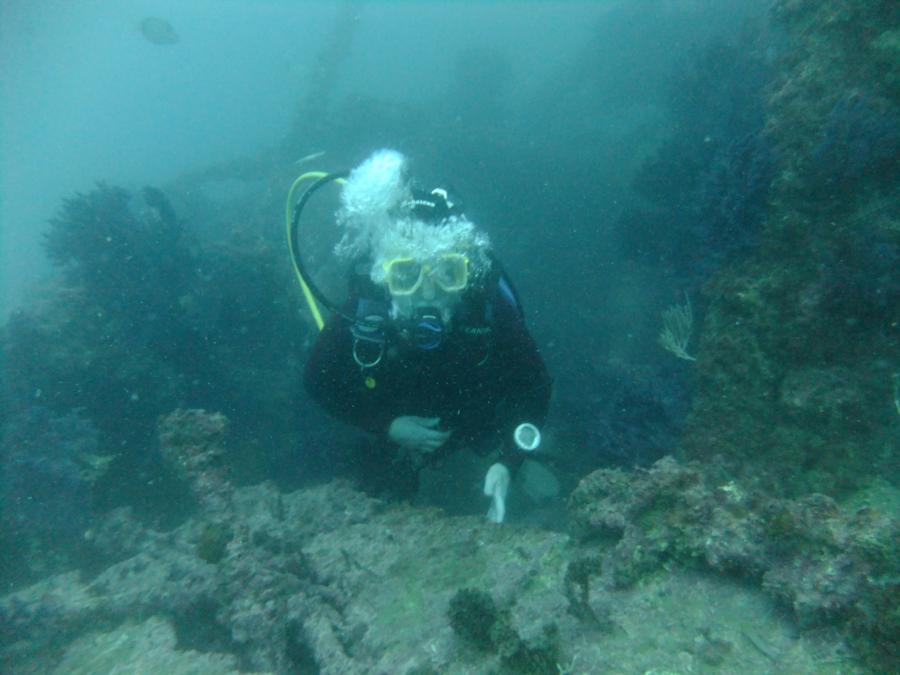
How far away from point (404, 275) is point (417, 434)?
126 centimetres

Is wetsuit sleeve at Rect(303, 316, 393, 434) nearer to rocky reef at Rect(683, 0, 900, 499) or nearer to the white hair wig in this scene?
the white hair wig

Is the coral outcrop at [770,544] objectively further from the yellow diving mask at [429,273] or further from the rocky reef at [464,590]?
the yellow diving mask at [429,273]

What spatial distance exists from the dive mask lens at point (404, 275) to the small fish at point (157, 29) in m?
22.1

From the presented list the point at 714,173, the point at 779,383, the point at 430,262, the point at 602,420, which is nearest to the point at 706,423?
the point at 779,383

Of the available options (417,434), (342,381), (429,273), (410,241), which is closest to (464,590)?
(417,434)

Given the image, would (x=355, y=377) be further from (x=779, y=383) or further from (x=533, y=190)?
(x=533, y=190)

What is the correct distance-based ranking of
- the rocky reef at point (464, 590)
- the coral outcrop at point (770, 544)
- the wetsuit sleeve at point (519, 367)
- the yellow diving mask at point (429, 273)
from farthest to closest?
the wetsuit sleeve at point (519, 367) < the yellow diving mask at point (429, 273) < the rocky reef at point (464, 590) < the coral outcrop at point (770, 544)

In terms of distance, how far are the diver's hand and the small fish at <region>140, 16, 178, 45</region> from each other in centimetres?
2258

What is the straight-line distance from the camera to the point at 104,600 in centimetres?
357

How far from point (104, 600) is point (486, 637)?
131 inches

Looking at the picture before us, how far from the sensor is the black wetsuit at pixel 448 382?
147 inches

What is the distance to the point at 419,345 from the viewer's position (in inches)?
138

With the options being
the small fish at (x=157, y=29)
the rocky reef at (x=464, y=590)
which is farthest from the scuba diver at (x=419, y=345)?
the small fish at (x=157, y=29)

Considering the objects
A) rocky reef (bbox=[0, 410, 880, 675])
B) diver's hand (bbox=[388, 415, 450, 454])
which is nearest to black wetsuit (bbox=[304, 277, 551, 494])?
diver's hand (bbox=[388, 415, 450, 454])
